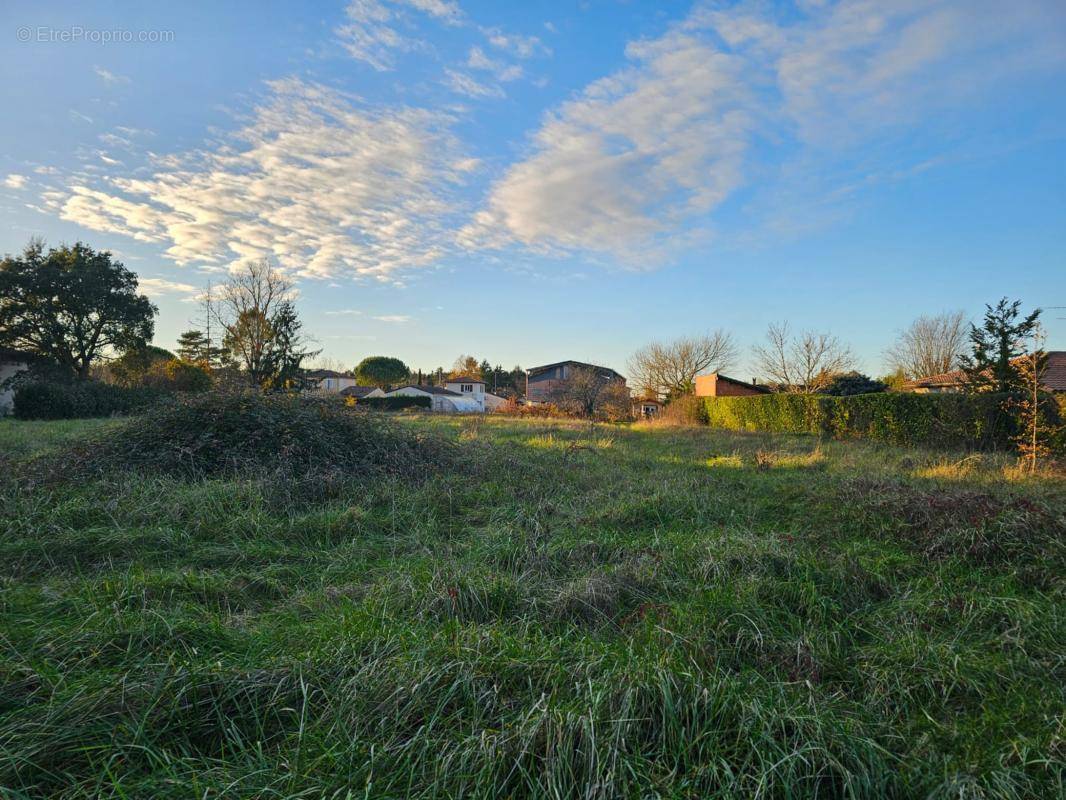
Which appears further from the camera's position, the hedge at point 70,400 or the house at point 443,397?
the house at point 443,397

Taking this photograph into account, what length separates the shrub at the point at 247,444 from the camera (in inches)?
269

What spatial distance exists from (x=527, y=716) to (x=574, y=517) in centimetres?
370

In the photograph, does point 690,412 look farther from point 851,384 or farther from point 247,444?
point 247,444

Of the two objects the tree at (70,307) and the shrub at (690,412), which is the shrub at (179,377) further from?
the shrub at (690,412)

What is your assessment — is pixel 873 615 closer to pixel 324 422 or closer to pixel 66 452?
pixel 324 422

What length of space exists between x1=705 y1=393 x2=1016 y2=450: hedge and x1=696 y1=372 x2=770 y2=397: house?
13.9 metres

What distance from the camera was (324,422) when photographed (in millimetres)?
8625

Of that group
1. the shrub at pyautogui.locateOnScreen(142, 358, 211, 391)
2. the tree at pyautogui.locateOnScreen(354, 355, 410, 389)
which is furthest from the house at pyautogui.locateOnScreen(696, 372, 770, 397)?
the tree at pyautogui.locateOnScreen(354, 355, 410, 389)

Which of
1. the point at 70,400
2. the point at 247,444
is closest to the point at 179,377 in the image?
the point at 70,400

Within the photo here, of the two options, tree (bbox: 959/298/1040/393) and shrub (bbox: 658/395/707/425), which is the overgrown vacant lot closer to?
tree (bbox: 959/298/1040/393)

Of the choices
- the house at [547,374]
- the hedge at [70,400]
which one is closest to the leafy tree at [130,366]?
the hedge at [70,400]

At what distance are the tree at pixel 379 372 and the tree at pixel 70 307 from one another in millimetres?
37354

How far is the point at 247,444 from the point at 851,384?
28842mm

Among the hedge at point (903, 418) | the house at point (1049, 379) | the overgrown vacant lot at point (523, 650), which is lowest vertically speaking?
the overgrown vacant lot at point (523, 650)
